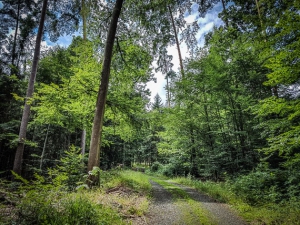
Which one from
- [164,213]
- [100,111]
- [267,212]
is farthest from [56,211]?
[267,212]

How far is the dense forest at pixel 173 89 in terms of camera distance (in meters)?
6.43

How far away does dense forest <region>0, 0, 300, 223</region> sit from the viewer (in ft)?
21.1

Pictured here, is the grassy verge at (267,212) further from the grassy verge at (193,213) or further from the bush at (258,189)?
the grassy verge at (193,213)

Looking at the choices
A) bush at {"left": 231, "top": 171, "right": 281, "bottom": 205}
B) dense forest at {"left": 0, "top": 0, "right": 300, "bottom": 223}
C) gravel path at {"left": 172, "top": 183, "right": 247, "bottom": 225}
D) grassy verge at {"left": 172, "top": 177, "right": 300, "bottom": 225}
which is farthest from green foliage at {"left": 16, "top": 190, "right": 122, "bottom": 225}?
bush at {"left": 231, "top": 171, "right": 281, "bottom": 205}

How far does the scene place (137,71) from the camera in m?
9.33

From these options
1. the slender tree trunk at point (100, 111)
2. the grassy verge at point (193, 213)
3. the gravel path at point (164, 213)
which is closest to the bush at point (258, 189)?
the grassy verge at point (193, 213)

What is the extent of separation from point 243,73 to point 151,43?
6837mm

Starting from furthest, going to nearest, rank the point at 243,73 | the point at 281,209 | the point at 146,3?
the point at 243,73 → the point at 146,3 → the point at 281,209

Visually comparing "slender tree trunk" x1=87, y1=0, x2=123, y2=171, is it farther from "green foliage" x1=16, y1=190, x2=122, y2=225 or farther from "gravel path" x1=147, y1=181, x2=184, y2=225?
"gravel path" x1=147, y1=181, x2=184, y2=225

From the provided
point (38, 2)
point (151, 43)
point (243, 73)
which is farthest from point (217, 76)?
point (38, 2)

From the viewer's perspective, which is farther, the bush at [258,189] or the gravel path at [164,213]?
the bush at [258,189]

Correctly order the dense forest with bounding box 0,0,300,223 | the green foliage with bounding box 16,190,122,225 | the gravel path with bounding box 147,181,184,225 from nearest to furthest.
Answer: the green foliage with bounding box 16,190,122,225
the gravel path with bounding box 147,181,184,225
the dense forest with bounding box 0,0,300,223

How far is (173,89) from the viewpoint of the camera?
14.4 m

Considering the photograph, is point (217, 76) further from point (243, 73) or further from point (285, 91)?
point (285, 91)
